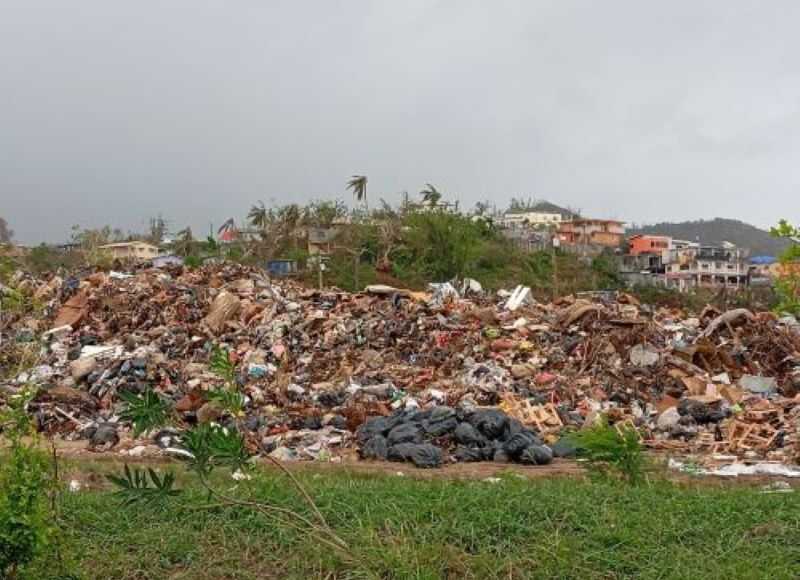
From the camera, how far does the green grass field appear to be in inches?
142

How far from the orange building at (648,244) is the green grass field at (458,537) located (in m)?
56.6

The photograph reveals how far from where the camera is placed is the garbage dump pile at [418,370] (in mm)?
8906

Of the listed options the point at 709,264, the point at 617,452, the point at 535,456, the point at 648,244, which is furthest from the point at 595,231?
the point at 617,452

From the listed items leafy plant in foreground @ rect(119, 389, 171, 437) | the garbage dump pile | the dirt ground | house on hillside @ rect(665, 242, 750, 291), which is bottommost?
the dirt ground

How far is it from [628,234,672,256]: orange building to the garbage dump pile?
1817 inches

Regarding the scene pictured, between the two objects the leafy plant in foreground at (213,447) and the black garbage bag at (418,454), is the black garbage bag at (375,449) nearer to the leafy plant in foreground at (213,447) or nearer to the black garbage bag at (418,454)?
the black garbage bag at (418,454)

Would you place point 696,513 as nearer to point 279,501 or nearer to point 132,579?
point 279,501

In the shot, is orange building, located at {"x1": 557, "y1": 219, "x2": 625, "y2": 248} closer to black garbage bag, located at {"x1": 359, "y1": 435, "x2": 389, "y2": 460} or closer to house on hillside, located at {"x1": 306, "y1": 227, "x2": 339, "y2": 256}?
house on hillside, located at {"x1": 306, "y1": 227, "x2": 339, "y2": 256}

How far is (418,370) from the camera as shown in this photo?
471 inches

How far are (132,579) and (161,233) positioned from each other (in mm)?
47386

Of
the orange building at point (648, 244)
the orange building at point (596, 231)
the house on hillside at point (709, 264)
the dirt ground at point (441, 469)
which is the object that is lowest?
the dirt ground at point (441, 469)

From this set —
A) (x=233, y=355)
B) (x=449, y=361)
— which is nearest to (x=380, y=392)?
(x=449, y=361)

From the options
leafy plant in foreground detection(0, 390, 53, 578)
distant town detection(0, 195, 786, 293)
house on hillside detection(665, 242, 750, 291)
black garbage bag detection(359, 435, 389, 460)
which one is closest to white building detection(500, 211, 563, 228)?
distant town detection(0, 195, 786, 293)

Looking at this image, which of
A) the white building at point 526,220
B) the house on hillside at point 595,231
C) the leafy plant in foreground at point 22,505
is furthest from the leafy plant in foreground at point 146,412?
the house on hillside at point 595,231
